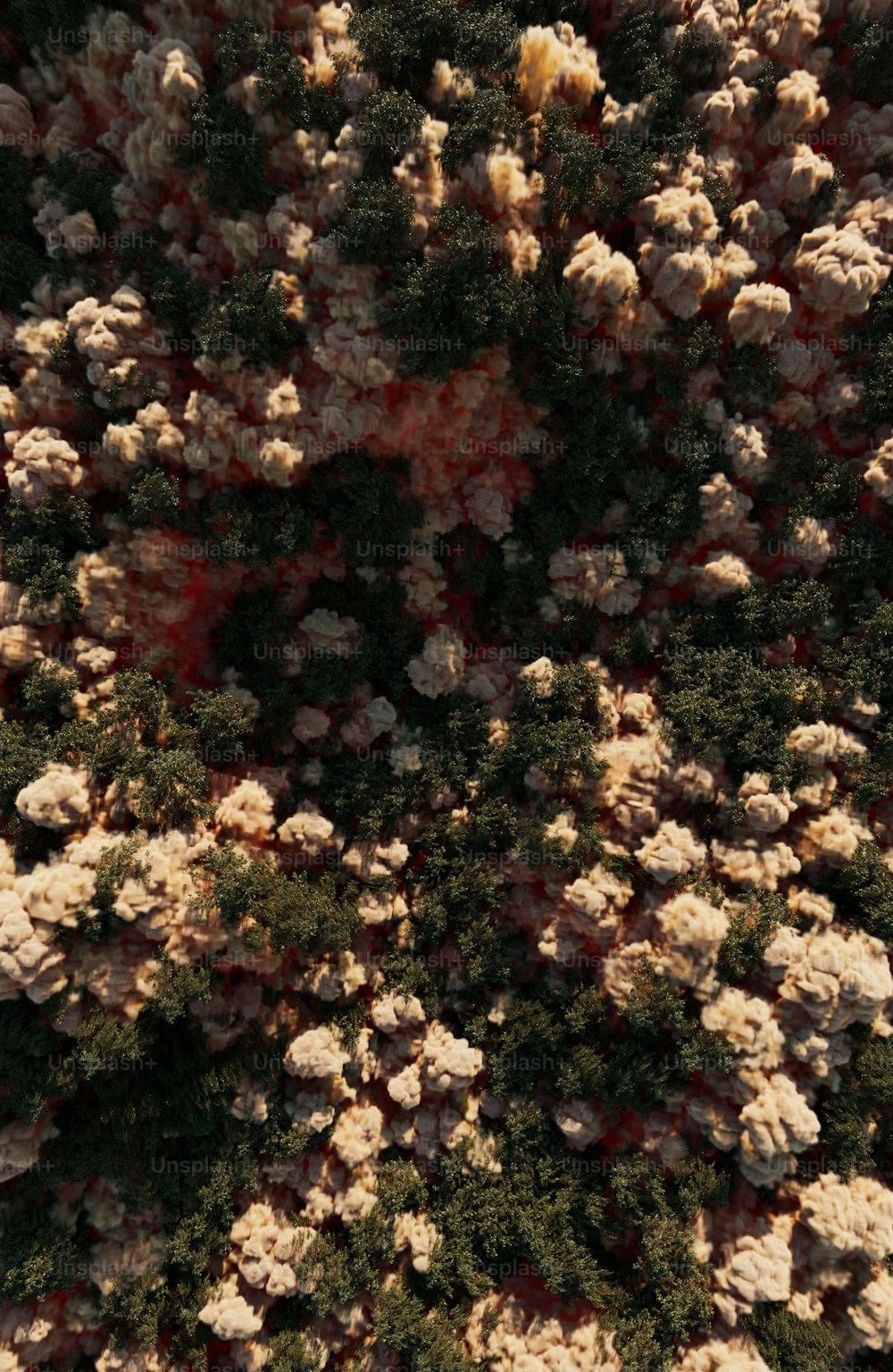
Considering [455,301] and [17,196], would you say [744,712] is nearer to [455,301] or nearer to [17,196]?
[455,301]

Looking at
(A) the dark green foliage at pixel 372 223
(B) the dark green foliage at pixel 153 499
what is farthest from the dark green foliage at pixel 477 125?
(B) the dark green foliage at pixel 153 499

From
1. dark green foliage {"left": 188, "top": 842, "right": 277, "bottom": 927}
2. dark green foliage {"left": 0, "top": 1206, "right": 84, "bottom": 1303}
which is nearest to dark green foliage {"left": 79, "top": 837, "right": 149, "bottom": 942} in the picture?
dark green foliage {"left": 188, "top": 842, "right": 277, "bottom": 927}

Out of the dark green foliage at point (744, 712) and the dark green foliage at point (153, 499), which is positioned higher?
the dark green foliage at point (153, 499)

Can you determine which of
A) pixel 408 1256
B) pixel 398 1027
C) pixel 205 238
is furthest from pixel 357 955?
pixel 205 238

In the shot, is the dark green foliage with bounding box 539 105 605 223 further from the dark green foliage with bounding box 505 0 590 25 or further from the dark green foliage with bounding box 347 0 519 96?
the dark green foliage with bounding box 505 0 590 25

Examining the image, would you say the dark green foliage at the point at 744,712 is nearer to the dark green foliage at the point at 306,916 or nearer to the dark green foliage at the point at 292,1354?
the dark green foliage at the point at 306,916

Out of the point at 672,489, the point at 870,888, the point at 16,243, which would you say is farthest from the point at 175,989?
the point at 16,243
